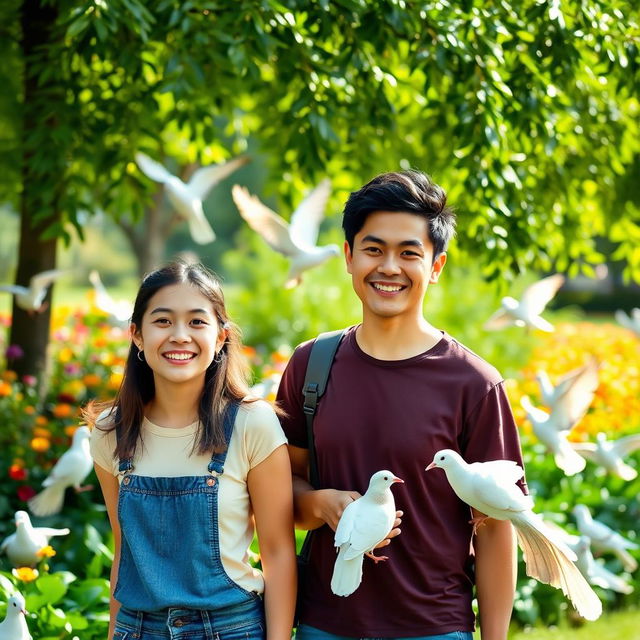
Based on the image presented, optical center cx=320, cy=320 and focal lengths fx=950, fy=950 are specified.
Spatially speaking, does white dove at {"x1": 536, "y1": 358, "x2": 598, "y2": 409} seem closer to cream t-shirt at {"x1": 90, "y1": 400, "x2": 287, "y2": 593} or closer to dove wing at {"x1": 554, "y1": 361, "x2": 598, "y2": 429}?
dove wing at {"x1": 554, "y1": 361, "x2": 598, "y2": 429}

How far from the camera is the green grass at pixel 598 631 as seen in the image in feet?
12.9

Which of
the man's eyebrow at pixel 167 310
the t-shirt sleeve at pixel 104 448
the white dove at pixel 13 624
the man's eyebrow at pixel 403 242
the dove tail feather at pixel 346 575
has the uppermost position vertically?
the man's eyebrow at pixel 403 242

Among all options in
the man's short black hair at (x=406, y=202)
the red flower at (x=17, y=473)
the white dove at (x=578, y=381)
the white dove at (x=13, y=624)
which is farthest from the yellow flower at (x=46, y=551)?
the white dove at (x=578, y=381)

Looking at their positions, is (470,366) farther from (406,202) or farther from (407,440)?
(406,202)

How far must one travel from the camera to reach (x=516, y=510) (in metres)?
1.92

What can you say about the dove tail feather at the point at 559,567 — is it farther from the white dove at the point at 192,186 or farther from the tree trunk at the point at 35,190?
the tree trunk at the point at 35,190

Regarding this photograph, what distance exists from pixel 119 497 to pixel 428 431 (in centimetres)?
70

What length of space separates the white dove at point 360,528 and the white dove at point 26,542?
1367 mm

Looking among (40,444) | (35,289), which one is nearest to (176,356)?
(40,444)

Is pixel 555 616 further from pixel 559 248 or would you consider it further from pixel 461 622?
pixel 461 622

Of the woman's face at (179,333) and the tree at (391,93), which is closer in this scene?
the woman's face at (179,333)

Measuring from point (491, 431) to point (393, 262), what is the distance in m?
0.41

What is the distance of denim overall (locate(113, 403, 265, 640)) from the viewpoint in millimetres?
1979

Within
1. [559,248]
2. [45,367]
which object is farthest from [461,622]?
[45,367]
